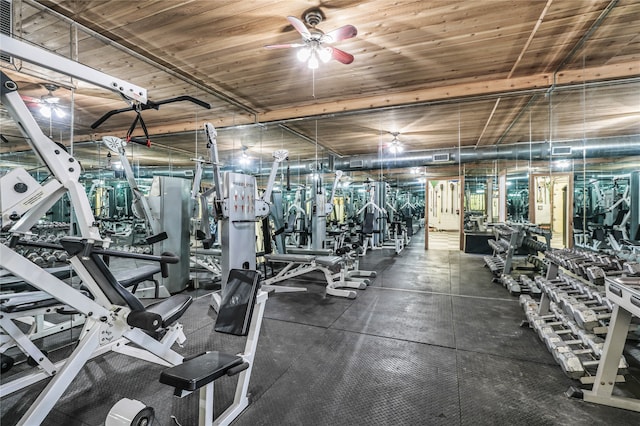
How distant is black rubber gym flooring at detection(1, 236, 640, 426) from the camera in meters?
1.77

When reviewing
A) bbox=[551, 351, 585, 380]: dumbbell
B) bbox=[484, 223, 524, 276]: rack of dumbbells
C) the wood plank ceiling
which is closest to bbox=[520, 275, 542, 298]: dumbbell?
bbox=[484, 223, 524, 276]: rack of dumbbells

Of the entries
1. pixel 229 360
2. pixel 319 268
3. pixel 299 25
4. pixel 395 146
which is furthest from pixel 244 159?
pixel 229 360

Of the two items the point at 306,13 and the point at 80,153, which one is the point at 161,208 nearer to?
the point at 80,153

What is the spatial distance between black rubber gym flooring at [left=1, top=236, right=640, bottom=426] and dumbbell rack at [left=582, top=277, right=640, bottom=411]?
0.20 ft

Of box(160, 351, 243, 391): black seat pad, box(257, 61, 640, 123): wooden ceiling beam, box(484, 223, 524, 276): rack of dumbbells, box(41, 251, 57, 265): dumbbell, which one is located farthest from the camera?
box(484, 223, 524, 276): rack of dumbbells

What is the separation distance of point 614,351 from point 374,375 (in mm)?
1480

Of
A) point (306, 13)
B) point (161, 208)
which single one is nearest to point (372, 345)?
point (306, 13)

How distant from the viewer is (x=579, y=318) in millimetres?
2223

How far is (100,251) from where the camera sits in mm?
1643

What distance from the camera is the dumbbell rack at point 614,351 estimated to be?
178 cm

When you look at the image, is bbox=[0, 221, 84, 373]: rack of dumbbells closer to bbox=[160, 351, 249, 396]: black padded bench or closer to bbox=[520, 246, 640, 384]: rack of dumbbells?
bbox=[160, 351, 249, 396]: black padded bench

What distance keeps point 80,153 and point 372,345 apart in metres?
3.83

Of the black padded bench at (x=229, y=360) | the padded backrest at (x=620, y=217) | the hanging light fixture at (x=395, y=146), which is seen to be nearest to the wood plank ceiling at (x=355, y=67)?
the hanging light fixture at (x=395, y=146)

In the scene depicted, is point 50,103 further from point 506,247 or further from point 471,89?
point 506,247
